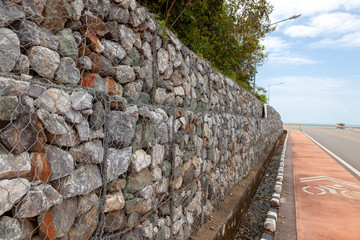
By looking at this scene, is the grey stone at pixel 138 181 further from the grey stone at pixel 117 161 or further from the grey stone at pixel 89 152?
the grey stone at pixel 89 152

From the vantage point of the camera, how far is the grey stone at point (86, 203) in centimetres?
198

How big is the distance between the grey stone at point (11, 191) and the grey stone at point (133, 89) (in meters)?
1.35

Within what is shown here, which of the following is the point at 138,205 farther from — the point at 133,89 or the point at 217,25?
the point at 217,25

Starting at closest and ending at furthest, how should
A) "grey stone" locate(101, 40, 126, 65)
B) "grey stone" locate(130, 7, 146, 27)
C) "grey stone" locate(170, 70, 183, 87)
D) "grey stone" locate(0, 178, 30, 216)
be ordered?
"grey stone" locate(0, 178, 30, 216) < "grey stone" locate(101, 40, 126, 65) < "grey stone" locate(130, 7, 146, 27) < "grey stone" locate(170, 70, 183, 87)

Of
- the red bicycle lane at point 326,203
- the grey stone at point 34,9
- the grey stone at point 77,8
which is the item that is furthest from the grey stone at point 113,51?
the red bicycle lane at point 326,203

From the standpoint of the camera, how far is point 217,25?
8.90 metres

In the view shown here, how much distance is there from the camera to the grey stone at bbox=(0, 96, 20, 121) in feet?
4.82

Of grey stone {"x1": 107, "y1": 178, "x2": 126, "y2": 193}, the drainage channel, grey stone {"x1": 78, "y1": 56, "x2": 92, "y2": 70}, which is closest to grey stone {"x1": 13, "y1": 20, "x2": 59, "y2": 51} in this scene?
grey stone {"x1": 78, "y1": 56, "x2": 92, "y2": 70}

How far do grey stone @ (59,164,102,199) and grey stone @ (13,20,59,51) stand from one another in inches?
35.0

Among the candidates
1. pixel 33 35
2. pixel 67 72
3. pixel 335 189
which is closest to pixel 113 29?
pixel 67 72

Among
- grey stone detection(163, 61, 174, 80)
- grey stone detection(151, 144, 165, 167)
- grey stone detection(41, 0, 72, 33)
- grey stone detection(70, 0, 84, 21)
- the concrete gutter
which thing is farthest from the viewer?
the concrete gutter

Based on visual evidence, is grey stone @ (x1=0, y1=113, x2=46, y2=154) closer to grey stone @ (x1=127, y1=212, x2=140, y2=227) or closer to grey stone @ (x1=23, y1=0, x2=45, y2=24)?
grey stone @ (x1=23, y1=0, x2=45, y2=24)

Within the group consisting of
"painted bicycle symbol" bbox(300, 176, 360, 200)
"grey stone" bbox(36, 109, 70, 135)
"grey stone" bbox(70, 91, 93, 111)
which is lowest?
"painted bicycle symbol" bbox(300, 176, 360, 200)

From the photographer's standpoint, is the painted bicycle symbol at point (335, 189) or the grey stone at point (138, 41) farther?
the painted bicycle symbol at point (335, 189)
